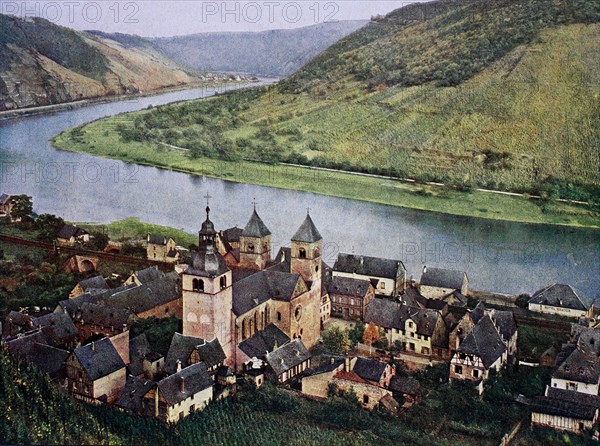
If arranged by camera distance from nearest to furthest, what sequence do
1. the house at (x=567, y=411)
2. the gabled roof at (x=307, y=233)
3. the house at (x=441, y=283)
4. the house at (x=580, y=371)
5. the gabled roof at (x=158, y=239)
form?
the house at (x=567, y=411), the house at (x=580, y=371), the house at (x=441, y=283), the gabled roof at (x=307, y=233), the gabled roof at (x=158, y=239)

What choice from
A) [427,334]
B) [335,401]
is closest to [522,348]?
[427,334]

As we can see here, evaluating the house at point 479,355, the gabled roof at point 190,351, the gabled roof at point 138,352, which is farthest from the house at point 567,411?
the gabled roof at point 138,352

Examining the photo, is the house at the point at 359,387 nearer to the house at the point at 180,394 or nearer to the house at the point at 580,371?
the house at the point at 180,394

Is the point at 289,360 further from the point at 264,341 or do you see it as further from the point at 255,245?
the point at 255,245

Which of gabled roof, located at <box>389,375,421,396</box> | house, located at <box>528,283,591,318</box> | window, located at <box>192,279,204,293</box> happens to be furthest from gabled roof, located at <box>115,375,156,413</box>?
house, located at <box>528,283,591,318</box>

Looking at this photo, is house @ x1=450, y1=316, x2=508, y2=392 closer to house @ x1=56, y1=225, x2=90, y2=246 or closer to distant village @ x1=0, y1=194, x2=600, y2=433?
distant village @ x1=0, y1=194, x2=600, y2=433

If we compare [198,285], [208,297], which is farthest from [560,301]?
[198,285]
